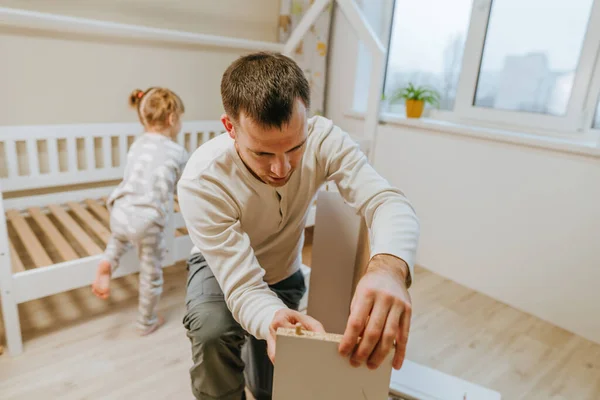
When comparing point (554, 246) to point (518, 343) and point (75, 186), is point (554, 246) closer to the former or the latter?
point (518, 343)

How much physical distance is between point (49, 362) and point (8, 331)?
15cm

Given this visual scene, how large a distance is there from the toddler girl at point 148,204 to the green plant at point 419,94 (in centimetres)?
111

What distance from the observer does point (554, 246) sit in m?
1.58

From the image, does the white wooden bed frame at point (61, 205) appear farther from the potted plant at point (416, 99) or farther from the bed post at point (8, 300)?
the potted plant at point (416, 99)

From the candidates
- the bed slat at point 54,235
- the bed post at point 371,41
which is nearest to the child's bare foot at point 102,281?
the bed slat at point 54,235

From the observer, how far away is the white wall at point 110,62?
1.68m

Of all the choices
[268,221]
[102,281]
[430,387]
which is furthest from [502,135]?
[102,281]

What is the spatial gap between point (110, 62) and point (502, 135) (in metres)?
1.67

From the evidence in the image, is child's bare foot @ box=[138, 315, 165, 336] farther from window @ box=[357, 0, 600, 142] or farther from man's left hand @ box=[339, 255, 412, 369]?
window @ box=[357, 0, 600, 142]

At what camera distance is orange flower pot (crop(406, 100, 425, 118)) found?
6.59 ft

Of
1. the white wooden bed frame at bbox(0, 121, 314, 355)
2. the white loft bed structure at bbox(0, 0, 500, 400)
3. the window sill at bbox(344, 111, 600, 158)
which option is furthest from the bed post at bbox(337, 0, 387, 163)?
the white wooden bed frame at bbox(0, 121, 314, 355)

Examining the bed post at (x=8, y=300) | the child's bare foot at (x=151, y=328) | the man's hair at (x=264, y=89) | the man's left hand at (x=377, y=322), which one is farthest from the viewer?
the child's bare foot at (x=151, y=328)

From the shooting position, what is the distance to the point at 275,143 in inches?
26.9

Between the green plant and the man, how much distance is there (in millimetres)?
1187
